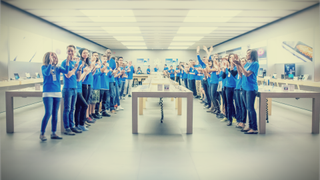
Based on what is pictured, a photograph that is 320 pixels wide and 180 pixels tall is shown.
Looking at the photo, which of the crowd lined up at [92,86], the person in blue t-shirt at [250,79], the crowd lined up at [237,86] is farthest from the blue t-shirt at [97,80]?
the person in blue t-shirt at [250,79]

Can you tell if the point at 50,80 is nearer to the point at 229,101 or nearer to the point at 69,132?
the point at 69,132

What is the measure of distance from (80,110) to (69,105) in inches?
16.9

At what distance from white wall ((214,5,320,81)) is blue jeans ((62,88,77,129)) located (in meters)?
6.51

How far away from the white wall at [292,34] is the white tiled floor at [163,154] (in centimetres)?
317

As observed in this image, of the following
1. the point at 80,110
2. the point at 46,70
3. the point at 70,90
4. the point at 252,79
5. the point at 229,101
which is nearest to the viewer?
the point at 46,70

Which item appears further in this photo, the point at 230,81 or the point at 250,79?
the point at 230,81

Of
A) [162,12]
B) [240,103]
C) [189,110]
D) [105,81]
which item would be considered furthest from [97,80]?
[162,12]

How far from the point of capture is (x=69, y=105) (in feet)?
11.2

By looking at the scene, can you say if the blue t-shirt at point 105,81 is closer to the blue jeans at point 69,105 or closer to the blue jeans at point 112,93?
the blue jeans at point 112,93

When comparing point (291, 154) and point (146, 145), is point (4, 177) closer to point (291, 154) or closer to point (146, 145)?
point (146, 145)

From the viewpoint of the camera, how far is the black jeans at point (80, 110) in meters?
3.68

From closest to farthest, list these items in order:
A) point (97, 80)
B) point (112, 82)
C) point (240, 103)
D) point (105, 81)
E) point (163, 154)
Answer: point (163, 154) < point (240, 103) < point (97, 80) < point (105, 81) < point (112, 82)

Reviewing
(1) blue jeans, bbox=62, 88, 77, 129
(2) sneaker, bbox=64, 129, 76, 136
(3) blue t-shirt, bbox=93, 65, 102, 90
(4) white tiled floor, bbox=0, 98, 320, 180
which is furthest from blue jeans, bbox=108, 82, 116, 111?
(2) sneaker, bbox=64, 129, 76, 136

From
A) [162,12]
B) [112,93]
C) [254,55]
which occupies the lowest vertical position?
Result: [112,93]
